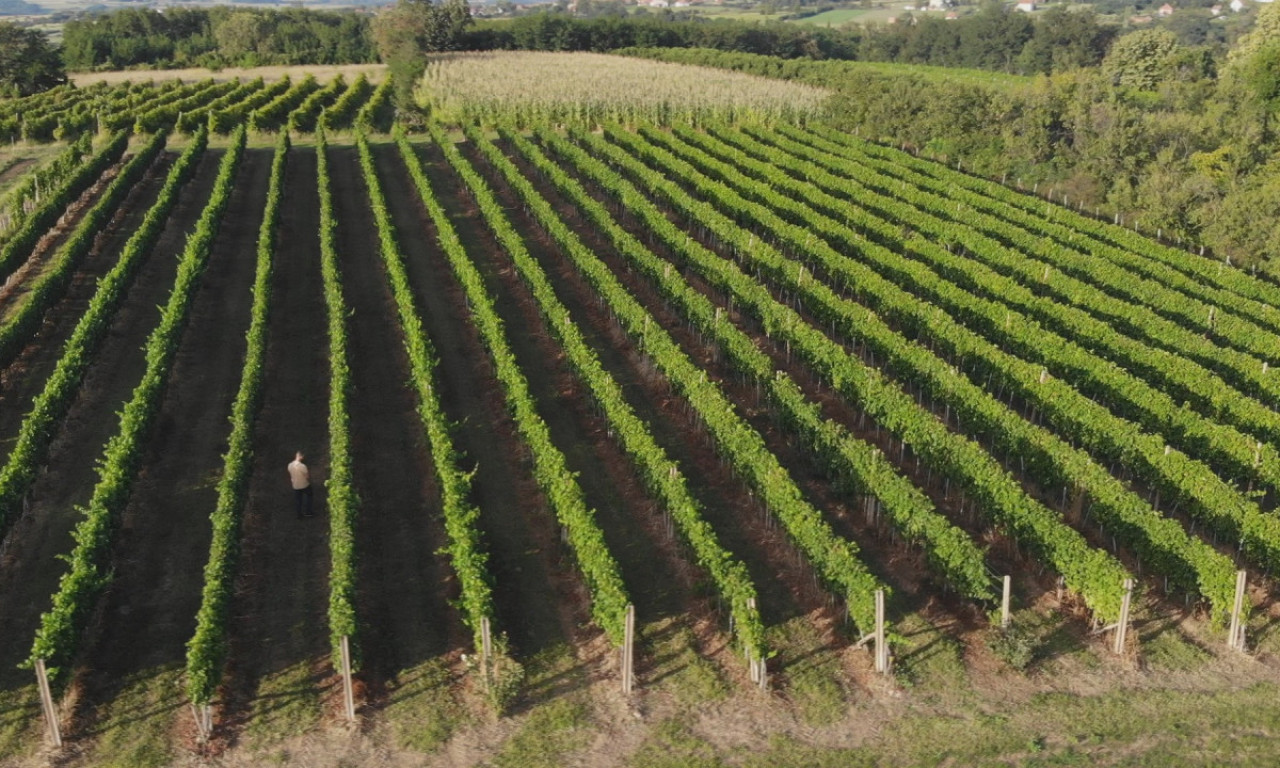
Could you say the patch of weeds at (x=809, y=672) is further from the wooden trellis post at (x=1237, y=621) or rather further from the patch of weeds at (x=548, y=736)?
the wooden trellis post at (x=1237, y=621)

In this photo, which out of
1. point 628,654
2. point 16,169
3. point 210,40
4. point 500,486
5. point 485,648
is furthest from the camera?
point 210,40

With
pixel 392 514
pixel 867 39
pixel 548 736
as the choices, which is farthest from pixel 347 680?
pixel 867 39

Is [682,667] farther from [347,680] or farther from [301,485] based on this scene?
[301,485]

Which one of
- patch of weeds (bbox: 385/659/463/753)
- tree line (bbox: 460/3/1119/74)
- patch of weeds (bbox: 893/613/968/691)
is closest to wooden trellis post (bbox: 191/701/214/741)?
patch of weeds (bbox: 385/659/463/753)

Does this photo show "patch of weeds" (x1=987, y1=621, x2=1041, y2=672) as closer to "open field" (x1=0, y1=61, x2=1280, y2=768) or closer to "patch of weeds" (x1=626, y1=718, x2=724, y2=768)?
"open field" (x1=0, y1=61, x2=1280, y2=768)

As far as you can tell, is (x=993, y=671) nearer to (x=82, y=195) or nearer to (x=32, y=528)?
(x=32, y=528)

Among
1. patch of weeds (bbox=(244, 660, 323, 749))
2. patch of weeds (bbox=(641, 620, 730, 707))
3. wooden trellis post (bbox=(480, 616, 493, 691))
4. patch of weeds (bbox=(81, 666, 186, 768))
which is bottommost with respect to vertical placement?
patch of weeds (bbox=(641, 620, 730, 707))

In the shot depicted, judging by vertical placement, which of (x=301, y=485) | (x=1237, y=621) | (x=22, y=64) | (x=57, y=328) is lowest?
(x=1237, y=621)
